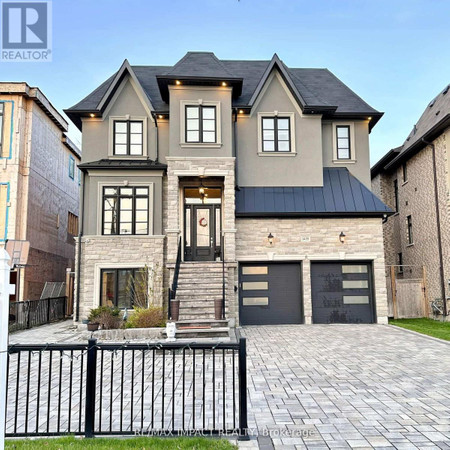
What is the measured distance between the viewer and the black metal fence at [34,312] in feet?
48.0

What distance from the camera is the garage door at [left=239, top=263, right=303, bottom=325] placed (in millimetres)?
14961

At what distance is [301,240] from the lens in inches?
600

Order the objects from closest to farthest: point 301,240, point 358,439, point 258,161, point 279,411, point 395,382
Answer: point 358,439 → point 279,411 → point 395,382 → point 301,240 → point 258,161

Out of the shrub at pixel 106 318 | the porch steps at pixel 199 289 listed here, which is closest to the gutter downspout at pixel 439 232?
the porch steps at pixel 199 289

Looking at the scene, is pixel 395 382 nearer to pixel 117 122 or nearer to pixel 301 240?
pixel 301 240

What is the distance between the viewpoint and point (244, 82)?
17625 millimetres

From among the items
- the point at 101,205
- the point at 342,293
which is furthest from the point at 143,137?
the point at 342,293

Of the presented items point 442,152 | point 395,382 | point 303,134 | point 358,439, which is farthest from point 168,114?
point 358,439

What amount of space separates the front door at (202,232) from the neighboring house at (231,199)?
0.04 meters

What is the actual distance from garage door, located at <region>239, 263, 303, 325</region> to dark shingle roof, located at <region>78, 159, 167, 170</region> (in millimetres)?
5258

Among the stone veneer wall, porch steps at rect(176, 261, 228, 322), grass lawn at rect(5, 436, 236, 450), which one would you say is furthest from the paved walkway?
the stone veneer wall

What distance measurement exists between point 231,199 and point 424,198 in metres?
9.58

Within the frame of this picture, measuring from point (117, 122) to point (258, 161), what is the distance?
19.9 ft

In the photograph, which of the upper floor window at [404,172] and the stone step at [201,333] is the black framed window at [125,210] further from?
the upper floor window at [404,172]
